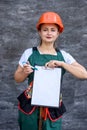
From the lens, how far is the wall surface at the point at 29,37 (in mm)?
4414

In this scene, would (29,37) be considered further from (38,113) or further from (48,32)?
(38,113)

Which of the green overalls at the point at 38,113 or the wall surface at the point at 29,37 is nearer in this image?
the green overalls at the point at 38,113

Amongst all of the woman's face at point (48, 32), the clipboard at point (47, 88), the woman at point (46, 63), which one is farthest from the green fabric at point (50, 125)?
the woman's face at point (48, 32)

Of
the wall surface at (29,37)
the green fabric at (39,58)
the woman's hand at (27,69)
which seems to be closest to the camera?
the woman's hand at (27,69)

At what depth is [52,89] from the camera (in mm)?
3076

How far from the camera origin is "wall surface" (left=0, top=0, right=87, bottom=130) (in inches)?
174

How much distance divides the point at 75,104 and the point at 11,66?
2.73 ft

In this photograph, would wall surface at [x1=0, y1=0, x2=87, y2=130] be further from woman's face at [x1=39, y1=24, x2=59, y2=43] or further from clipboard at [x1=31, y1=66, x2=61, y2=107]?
clipboard at [x1=31, y1=66, x2=61, y2=107]

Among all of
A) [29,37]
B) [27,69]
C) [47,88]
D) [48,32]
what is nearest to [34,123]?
[47,88]

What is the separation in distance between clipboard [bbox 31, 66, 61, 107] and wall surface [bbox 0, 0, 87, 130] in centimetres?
140

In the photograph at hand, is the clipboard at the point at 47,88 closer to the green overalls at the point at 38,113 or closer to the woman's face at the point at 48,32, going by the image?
the green overalls at the point at 38,113

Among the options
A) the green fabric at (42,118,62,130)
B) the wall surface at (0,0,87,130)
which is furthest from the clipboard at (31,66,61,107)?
the wall surface at (0,0,87,130)

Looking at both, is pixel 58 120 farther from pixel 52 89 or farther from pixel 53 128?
pixel 52 89

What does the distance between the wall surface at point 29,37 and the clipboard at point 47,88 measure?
1398mm
